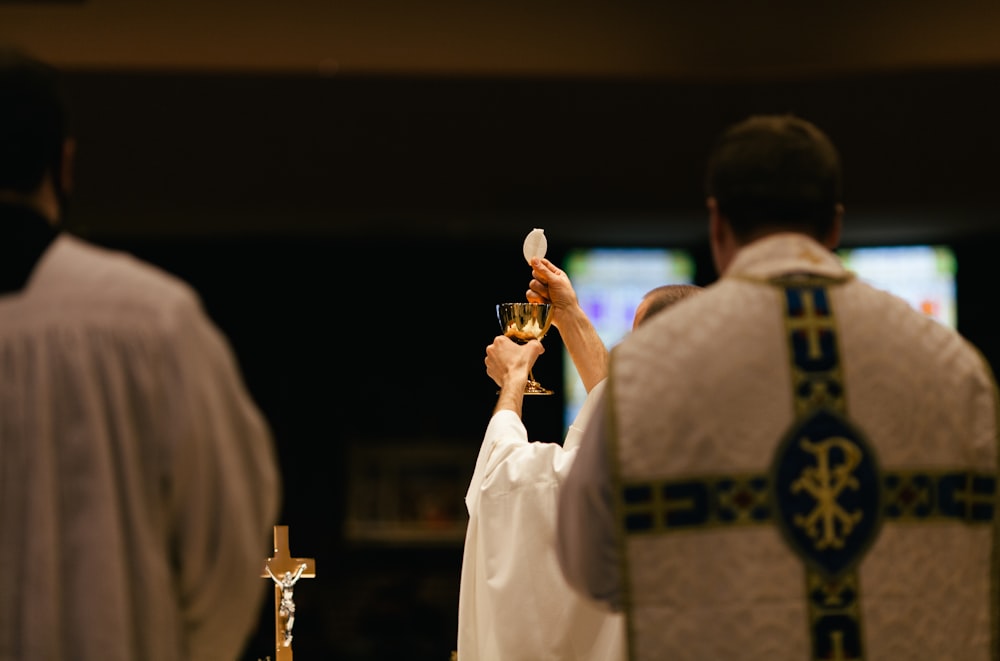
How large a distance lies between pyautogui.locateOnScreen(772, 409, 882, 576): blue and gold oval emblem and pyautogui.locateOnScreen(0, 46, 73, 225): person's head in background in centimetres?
112

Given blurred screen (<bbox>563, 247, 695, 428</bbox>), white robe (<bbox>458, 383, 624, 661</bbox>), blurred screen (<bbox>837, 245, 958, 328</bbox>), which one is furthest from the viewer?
blurred screen (<bbox>563, 247, 695, 428</bbox>)

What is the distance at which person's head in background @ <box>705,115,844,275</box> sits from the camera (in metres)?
2.12

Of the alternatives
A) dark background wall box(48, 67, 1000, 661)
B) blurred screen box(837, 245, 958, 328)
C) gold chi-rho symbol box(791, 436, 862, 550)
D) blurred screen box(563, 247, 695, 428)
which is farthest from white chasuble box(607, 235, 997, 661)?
blurred screen box(837, 245, 958, 328)

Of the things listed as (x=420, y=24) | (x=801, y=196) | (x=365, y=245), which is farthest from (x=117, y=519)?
(x=365, y=245)

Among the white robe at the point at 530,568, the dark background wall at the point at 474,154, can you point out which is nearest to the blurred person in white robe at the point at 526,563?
the white robe at the point at 530,568

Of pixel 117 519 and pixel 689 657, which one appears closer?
pixel 117 519

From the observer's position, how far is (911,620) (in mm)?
2123

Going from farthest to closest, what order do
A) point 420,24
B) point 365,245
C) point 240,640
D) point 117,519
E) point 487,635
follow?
1. point 365,245
2. point 420,24
3. point 487,635
4. point 240,640
5. point 117,519

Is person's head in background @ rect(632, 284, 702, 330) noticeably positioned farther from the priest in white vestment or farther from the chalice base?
the priest in white vestment

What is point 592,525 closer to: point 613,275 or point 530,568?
point 530,568

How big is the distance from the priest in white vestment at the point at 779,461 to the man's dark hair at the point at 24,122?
0.88m

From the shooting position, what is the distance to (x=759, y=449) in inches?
82.6

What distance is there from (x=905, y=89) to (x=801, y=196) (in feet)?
18.7

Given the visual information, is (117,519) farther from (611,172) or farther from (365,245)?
(365,245)
